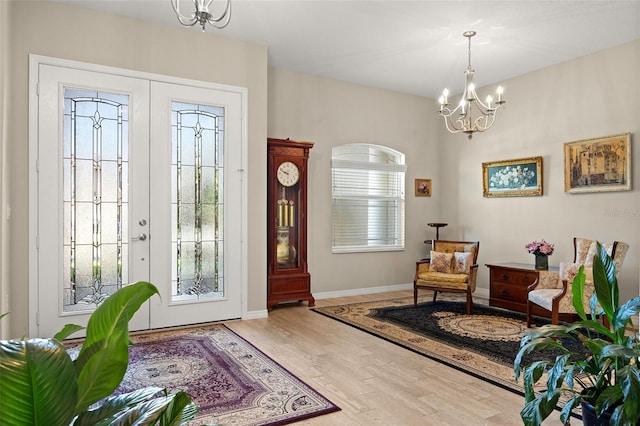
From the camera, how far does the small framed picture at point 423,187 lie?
6.97 meters

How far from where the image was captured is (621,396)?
1.60 m

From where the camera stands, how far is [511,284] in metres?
5.05

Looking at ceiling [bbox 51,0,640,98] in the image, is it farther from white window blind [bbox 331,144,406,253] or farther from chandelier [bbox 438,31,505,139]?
white window blind [bbox 331,144,406,253]

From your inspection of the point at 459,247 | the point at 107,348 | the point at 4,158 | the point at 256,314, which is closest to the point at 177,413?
the point at 107,348

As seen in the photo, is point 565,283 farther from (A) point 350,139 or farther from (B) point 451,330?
(A) point 350,139

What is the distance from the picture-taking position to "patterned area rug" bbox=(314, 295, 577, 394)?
3339 millimetres

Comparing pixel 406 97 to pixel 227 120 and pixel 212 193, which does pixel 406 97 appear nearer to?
pixel 227 120

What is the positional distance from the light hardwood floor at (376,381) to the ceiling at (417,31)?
3.18 meters

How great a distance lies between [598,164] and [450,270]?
7.01ft

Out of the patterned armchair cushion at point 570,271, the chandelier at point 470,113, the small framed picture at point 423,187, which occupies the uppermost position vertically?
the chandelier at point 470,113

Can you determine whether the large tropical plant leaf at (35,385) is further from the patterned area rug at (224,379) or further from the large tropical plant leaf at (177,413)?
the patterned area rug at (224,379)

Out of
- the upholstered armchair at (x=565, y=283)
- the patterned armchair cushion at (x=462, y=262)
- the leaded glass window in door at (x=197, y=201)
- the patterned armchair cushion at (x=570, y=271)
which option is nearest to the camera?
the upholstered armchair at (x=565, y=283)

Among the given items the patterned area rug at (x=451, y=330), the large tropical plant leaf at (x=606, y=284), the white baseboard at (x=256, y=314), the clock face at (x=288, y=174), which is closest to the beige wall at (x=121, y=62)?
the white baseboard at (x=256, y=314)

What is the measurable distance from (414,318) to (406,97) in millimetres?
3731
